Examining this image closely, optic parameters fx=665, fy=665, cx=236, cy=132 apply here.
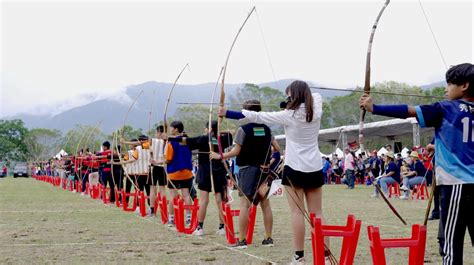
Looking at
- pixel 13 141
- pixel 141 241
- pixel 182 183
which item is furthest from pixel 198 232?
pixel 13 141

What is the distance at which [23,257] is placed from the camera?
22.5 feet

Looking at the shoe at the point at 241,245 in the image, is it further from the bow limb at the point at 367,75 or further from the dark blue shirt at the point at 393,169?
the dark blue shirt at the point at 393,169

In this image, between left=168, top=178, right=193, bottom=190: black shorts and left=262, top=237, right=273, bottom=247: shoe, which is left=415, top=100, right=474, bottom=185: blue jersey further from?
left=168, top=178, right=193, bottom=190: black shorts

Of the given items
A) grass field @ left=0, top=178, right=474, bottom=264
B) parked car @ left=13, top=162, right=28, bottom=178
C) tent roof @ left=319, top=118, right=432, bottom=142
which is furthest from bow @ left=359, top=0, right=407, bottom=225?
parked car @ left=13, top=162, right=28, bottom=178

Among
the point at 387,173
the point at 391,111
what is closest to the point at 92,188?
the point at 387,173

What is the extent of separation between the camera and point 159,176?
37.9ft

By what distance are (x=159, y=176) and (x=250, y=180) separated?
14.6ft

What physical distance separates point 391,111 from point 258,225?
20.1 feet

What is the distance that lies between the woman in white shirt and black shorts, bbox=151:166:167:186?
229 inches

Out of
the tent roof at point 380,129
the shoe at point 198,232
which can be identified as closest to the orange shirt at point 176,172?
the shoe at point 198,232

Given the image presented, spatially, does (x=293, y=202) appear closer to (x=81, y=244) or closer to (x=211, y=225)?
(x=81, y=244)

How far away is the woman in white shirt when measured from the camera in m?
5.72

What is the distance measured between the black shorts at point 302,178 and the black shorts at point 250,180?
158 cm

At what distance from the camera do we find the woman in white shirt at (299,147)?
572 cm
